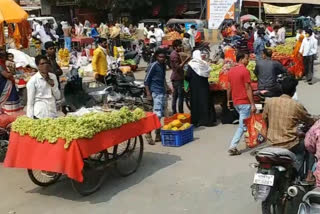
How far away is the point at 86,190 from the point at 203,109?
4.24 m

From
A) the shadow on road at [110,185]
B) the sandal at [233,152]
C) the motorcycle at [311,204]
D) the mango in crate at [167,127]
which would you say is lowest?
the shadow on road at [110,185]

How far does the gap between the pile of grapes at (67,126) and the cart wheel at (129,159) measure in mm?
924

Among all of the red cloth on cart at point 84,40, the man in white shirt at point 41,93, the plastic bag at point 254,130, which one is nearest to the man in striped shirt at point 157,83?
the plastic bag at point 254,130

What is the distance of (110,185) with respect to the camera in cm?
681

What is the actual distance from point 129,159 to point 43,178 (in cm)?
151

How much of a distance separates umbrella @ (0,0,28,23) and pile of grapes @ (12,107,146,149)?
4.13 meters

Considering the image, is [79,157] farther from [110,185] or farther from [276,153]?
[276,153]

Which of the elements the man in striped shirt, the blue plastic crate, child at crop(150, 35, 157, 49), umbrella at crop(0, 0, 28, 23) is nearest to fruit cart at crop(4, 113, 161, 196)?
the blue plastic crate

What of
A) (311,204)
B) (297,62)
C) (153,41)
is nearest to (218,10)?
(153,41)

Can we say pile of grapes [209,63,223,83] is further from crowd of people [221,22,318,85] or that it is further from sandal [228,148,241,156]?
sandal [228,148,241,156]

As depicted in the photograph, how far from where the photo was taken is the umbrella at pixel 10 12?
975cm

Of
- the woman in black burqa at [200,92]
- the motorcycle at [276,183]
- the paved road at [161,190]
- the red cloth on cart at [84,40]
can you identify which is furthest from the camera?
the red cloth on cart at [84,40]

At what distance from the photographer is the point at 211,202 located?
6.02 metres

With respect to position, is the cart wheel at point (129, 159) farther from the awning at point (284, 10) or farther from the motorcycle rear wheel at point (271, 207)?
the awning at point (284, 10)
